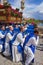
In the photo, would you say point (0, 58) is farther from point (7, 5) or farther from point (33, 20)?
point (33, 20)

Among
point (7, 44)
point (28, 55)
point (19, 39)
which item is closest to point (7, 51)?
point (7, 44)

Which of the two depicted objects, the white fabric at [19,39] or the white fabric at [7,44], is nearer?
the white fabric at [19,39]

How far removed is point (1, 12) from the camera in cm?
1466

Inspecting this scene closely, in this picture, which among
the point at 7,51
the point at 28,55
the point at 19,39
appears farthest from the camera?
the point at 7,51

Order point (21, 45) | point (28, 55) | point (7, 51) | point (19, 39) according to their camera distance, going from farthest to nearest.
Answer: point (7, 51) < point (21, 45) < point (19, 39) < point (28, 55)

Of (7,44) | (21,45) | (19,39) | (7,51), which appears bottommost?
(7,51)

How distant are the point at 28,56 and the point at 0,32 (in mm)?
2258

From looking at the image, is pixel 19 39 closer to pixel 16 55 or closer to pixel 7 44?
pixel 16 55

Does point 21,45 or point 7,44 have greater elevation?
point 21,45

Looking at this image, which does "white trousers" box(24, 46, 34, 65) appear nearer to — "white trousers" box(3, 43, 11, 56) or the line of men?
the line of men

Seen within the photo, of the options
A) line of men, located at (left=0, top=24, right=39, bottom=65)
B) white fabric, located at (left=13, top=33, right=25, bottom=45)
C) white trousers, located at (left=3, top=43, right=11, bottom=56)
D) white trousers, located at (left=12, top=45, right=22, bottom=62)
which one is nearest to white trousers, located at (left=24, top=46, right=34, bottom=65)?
line of men, located at (left=0, top=24, right=39, bottom=65)

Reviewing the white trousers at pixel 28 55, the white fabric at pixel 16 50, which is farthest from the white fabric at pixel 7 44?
the white trousers at pixel 28 55

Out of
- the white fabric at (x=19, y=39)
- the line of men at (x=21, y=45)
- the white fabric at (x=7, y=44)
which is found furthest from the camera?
the white fabric at (x=7, y=44)

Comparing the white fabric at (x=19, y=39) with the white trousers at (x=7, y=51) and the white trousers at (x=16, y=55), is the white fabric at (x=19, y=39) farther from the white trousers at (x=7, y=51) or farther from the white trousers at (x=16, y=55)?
the white trousers at (x=7, y=51)
